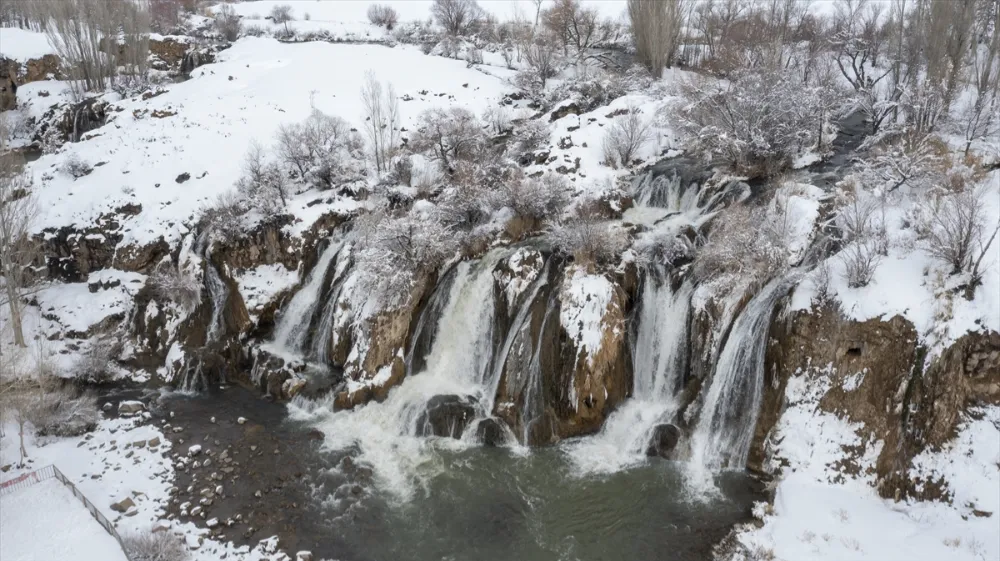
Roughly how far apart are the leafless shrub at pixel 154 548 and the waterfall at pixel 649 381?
386 inches

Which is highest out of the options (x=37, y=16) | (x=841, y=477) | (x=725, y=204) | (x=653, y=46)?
(x=37, y=16)

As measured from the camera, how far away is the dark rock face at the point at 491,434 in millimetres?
16109

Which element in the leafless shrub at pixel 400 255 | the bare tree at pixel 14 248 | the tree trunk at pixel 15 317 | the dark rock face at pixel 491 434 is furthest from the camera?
the tree trunk at pixel 15 317

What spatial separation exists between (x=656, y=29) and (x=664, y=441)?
2937 centimetres

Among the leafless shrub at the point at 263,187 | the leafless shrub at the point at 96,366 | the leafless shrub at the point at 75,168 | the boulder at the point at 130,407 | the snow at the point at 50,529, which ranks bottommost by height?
the snow at the point at 50,529

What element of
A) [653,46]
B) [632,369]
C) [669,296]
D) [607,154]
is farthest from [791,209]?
[653,46]

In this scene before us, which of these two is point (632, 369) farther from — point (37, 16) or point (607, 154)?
point (37, 16)

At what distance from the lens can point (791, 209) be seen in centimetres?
1753

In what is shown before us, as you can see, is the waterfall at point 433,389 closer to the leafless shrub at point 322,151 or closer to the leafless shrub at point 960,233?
the leafless shrub at point 322,151

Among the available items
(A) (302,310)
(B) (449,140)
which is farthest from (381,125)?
(A) (302,310)

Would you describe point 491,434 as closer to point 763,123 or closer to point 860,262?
point 860,262

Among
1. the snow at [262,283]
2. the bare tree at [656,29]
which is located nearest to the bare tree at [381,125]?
the snow at [262,283]

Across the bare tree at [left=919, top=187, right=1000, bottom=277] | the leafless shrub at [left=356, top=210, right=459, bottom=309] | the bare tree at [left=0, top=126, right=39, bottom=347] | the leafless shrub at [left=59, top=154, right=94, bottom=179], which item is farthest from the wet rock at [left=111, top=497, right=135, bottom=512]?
the bare tree at [left=919, top=187, right=1000, bottom=277]

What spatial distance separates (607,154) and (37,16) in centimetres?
5958
